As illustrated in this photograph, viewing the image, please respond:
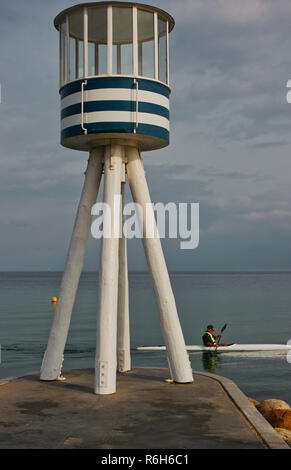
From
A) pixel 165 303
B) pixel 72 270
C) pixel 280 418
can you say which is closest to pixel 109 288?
pixel 72 270

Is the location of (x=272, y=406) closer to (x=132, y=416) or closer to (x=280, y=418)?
(x=280, y=418)

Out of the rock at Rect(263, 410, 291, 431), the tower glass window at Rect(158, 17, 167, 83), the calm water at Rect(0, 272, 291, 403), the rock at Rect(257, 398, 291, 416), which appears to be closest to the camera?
the rock at Rect(263, 410, 291, 431)

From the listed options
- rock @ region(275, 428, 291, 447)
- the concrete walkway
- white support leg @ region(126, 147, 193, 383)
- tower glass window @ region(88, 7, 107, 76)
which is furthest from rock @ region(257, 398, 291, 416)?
tower glass window @ region(88, 7, 107, 76)

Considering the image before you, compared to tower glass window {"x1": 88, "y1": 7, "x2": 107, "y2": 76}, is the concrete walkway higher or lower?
lower

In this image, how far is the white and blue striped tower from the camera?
1548 centimetres

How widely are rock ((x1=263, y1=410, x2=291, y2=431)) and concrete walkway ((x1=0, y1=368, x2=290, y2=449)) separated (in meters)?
1.55

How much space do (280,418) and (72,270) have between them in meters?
7.22

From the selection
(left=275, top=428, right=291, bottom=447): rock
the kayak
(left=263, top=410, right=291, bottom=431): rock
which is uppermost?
the kayak

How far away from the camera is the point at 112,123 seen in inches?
607

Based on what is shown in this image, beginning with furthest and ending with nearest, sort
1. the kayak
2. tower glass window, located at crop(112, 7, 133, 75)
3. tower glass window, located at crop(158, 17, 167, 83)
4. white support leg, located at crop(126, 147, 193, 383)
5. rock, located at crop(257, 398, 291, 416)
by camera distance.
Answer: the kayak
rock, located at crop(257, 398, 291, 416)
tower glass window, located at crop(158, 17, 167, 83)
white support leg, located at crop(126, 147, 193, 383)
tower glass window, located at crop(112, 7, 133, 75)

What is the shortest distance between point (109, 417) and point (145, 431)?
1353 mm

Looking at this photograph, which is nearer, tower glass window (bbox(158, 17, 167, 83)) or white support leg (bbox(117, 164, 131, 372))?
tower glass window (bbox(158, 17, 167, 83))

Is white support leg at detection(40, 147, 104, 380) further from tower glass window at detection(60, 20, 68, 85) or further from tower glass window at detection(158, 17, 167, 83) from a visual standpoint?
tower glass window at detection(158, 17, 167, 83)
